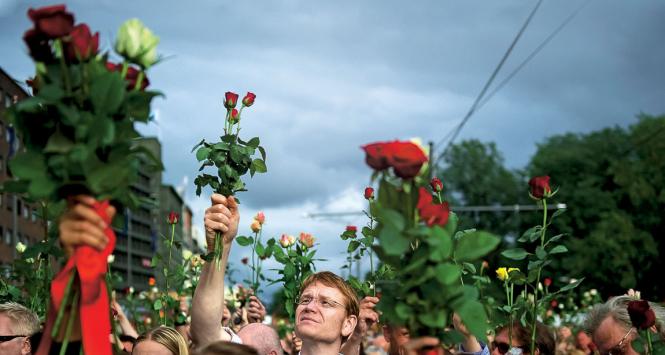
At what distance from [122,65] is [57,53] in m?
0.16

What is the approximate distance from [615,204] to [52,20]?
4539cm

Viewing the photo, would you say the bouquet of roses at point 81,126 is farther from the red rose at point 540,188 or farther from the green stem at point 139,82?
the red rose at point 540,188

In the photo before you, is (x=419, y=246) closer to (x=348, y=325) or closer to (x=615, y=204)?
(x=348, y=325)

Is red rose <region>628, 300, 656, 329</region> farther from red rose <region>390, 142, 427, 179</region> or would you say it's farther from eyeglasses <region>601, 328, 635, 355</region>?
red rose <region>390, 142, 427, 179</region>

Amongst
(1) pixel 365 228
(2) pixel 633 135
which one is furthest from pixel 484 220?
(1) pixel 365 228

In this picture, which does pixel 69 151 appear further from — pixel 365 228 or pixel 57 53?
pixel 365 228

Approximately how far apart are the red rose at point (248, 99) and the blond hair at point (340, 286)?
0.89 m

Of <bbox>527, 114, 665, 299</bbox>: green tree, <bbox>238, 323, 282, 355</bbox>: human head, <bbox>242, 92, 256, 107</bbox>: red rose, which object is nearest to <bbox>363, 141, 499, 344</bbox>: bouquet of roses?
<bbox>242, 92, 256, 107</bbox>: red rose

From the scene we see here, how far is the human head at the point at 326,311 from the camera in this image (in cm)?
412

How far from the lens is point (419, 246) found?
2301 mm

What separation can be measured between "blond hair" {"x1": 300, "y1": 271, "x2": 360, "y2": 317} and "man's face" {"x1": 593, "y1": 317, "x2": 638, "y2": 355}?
1376 millimetres

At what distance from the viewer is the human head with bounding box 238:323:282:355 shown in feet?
14.8

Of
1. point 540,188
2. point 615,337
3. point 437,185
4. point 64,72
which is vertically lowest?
point 615,337

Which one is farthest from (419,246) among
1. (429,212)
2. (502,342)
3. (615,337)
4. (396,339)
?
(502,342)
